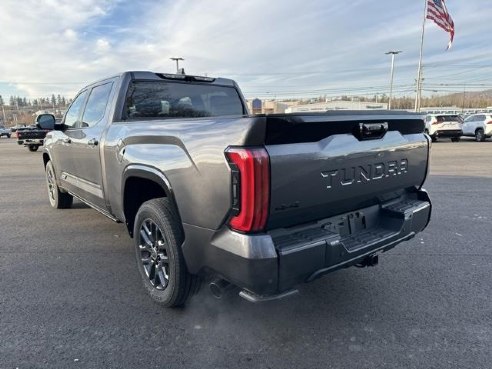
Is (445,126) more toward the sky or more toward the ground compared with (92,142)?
more toward the ground

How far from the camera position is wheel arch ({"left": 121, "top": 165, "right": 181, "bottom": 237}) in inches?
117

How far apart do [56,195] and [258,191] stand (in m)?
5.27

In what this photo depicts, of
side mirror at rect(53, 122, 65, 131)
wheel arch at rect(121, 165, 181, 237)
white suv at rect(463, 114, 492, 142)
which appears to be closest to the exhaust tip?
wheel arch at rect(121, 165, 181, 237)

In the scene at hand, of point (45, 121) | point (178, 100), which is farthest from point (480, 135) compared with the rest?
point (45, 121)

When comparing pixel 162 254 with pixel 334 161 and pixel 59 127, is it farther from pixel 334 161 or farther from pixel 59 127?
pixel 59 127

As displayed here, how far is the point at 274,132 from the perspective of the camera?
7.17ft

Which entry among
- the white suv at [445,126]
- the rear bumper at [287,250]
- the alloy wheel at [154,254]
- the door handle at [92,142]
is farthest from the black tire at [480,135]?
the alloy wheel at [154,254]

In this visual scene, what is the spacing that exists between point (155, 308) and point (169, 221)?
84 cm

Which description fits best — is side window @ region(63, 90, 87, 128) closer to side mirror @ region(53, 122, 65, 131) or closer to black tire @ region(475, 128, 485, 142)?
side mirror @ region(53, 122, 65, 131)

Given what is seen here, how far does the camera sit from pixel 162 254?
3.04 metres

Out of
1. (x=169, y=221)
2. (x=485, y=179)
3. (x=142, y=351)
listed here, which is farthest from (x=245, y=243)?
(x=485, y=179)

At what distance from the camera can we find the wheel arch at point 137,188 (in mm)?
2979

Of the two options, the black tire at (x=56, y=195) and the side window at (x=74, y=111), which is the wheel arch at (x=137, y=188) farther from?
the black tire at (x=56, y=195)

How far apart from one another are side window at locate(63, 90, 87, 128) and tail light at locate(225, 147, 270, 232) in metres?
3.56
